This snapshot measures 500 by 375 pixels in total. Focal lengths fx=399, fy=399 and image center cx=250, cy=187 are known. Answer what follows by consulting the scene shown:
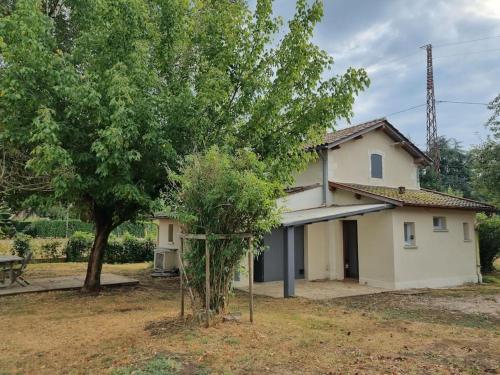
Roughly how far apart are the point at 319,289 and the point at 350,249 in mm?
3888

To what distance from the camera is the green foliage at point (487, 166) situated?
756 inches

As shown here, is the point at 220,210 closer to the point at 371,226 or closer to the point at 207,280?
the point at 207,280

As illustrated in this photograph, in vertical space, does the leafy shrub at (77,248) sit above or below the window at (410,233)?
below

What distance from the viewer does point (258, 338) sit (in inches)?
293

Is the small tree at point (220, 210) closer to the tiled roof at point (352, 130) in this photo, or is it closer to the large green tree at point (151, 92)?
the large green tree at point (151, 92)

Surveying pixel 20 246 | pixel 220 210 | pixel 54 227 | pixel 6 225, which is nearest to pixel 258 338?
pixel 220 210

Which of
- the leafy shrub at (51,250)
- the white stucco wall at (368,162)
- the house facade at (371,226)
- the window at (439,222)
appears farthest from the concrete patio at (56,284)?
the window at (439,222)

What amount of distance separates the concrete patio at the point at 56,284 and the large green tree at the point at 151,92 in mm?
1642

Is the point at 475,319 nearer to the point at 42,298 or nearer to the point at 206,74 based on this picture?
the point at 206,74

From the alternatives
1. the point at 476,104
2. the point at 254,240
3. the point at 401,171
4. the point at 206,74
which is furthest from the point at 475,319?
the point at 476,104

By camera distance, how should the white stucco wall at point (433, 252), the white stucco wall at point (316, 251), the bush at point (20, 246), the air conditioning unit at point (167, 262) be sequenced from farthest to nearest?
1. the bush at point (20, 246)
2. the air conditioning unit at point (167, 262)
3. the white stucco wall at point (316, 251)
4. the white stucco wall at point (433, 252)

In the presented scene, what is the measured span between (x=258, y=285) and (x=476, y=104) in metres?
27.4

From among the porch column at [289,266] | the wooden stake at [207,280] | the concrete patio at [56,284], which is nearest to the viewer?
the wooden stake at [207,280]

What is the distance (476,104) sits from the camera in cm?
3309
